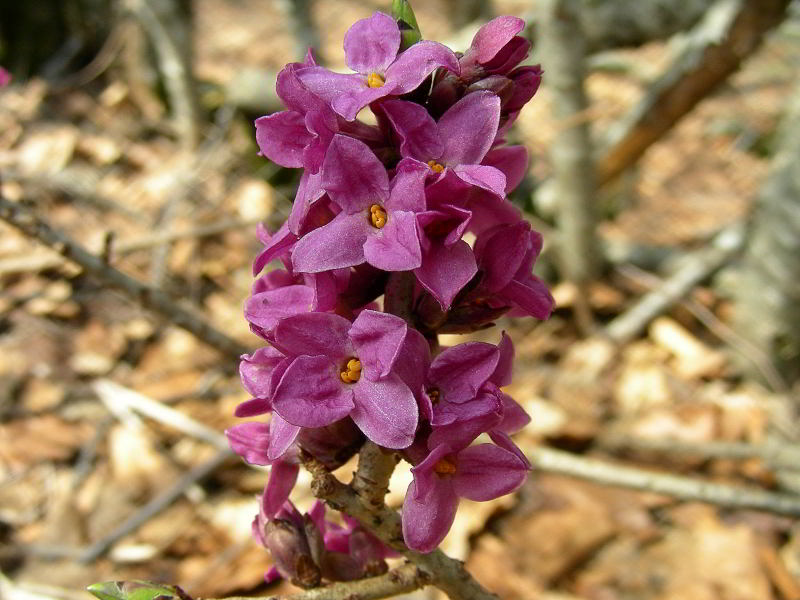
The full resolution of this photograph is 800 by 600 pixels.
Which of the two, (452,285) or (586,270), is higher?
(452,285)

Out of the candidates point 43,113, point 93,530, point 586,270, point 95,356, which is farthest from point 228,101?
point 93,530

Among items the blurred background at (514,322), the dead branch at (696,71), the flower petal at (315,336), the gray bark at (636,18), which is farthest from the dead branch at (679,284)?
the flower petal at (315,336)

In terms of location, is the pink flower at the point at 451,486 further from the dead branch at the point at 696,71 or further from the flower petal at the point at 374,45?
the dead branch at the point at 696,71

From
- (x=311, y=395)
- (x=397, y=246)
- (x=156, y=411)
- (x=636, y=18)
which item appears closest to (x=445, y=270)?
(x=397, y=246)

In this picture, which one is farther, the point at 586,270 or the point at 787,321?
the point at 586,270

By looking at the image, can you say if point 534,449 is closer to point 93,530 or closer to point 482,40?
point 93,530

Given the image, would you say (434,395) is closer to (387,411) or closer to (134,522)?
(387,411)

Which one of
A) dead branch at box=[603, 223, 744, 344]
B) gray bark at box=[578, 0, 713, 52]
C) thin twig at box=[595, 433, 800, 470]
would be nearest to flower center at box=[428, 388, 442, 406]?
thin twig at box=[595, 433, 800, 470]
